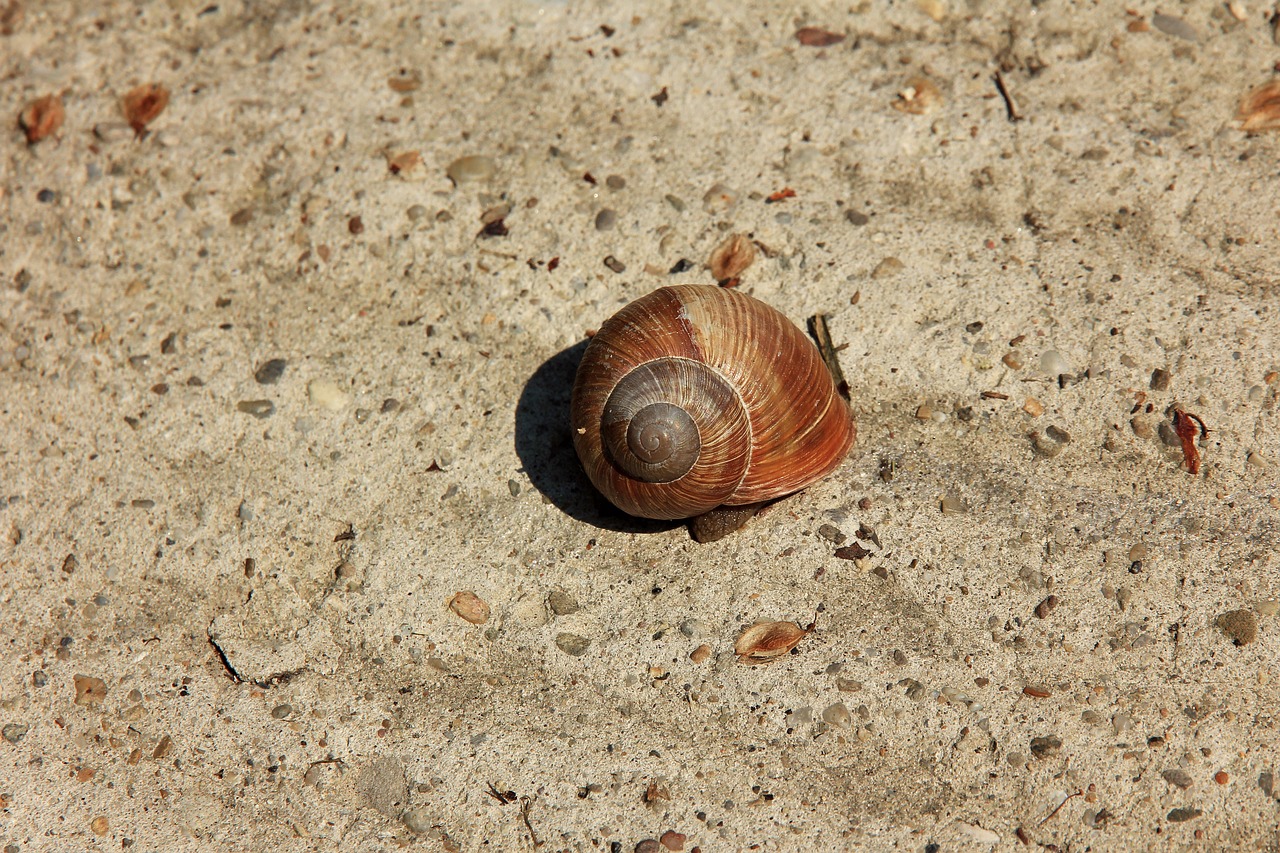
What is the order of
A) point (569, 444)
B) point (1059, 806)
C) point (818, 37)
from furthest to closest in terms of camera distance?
point (818, 37) < point (569, 444) < point (1059, 806)

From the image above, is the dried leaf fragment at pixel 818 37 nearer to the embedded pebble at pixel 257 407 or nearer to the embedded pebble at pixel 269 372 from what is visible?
the embedded pebble at pixel 269 372

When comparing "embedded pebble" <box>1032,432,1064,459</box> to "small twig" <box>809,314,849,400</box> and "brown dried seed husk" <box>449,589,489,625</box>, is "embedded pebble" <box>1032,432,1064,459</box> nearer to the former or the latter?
"small twig" <box>809,314,849,400</box>

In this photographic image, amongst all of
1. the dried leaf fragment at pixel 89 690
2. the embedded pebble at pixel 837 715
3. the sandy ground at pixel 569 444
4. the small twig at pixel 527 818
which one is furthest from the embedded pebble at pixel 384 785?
the embedded pebble at pixel 837 715

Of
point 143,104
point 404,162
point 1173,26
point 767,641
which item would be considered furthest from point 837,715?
point 143,104

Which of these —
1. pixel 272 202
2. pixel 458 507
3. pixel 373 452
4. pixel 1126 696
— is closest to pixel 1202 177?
pixel 1126 696

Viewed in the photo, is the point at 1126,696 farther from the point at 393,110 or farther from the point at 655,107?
the point at 393,110

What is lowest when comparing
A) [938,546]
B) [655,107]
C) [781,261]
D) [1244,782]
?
[1244,782]

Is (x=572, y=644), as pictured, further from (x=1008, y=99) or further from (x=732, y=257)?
(x=1008, y=99)

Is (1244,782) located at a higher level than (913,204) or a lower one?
lower
